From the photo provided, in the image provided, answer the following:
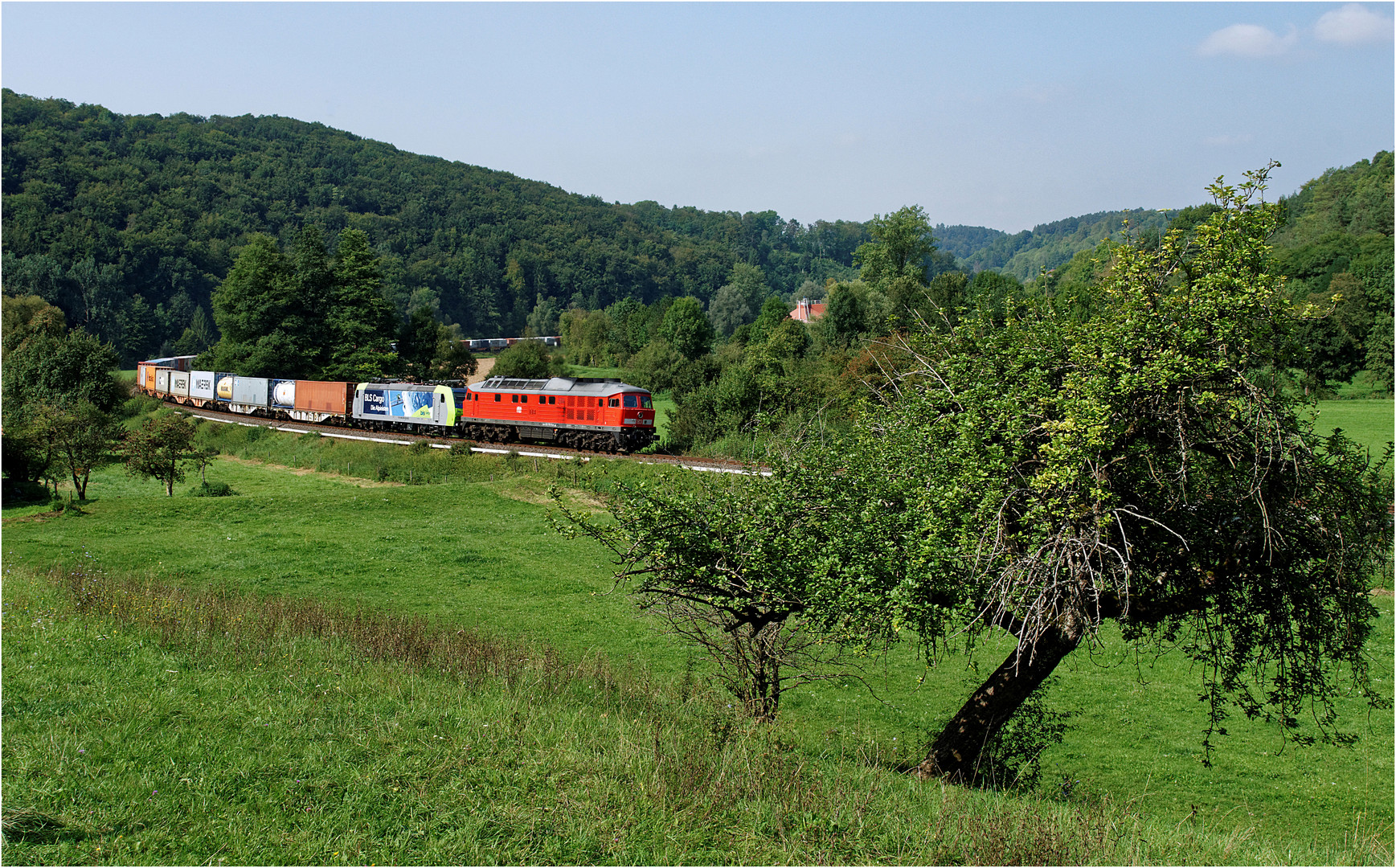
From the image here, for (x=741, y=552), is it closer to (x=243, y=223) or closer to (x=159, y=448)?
(x=159, y=448)

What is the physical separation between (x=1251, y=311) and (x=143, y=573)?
76.5ft

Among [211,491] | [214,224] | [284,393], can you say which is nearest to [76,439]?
[211,491]

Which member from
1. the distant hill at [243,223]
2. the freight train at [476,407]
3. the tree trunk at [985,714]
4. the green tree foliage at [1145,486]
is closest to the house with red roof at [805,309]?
the distant hill at [243,223]

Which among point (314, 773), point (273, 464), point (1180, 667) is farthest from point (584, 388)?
point (314, 773)

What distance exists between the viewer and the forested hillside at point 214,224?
351ft

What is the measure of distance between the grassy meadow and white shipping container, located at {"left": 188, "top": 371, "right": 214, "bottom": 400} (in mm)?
43360

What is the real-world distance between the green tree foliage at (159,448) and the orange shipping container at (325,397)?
53.3ft

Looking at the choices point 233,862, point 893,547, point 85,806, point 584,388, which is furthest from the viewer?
point 584,388

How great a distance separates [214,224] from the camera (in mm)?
132375

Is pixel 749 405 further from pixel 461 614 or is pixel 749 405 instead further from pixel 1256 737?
pixel 1256 737

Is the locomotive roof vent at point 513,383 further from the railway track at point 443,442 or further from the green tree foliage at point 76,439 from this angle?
the green tree foliage at point 76,439

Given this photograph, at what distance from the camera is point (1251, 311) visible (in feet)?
26.7

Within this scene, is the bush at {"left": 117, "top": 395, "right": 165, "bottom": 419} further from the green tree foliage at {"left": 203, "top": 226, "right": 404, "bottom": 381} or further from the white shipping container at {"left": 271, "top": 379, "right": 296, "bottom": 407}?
the white shipping container at {"left": 271, "top": 379, "right": 296, "bottom": 407}

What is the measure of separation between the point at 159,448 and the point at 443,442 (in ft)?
41.7
